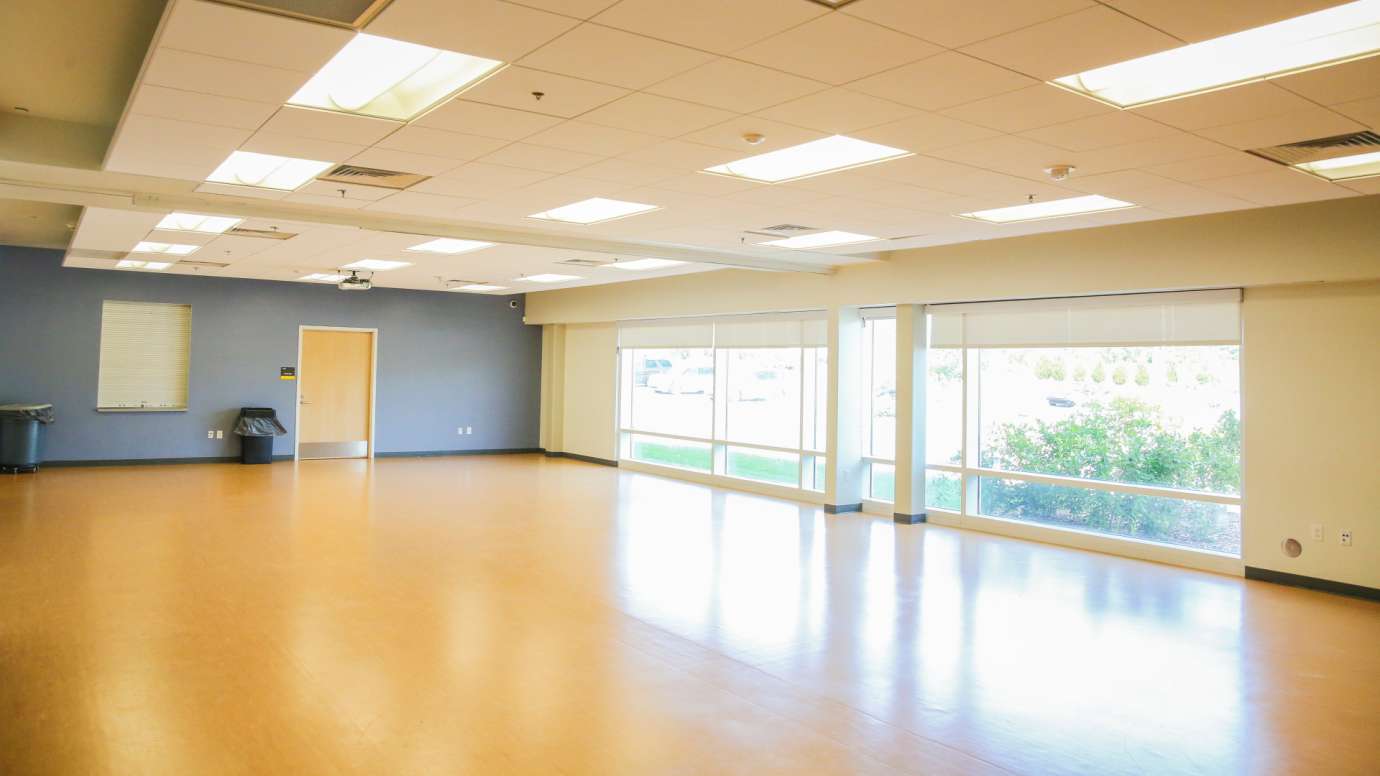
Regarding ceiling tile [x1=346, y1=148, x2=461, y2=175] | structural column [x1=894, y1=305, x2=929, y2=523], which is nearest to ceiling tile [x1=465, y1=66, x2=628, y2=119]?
ceiling tile [x1=346, y1=148, x2=461, y2=175]

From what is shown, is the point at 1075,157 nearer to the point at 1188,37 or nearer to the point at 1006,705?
the point at 1188,37

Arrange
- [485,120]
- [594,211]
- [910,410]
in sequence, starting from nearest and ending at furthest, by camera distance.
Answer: [485,120] < [594,211] < [910,410]

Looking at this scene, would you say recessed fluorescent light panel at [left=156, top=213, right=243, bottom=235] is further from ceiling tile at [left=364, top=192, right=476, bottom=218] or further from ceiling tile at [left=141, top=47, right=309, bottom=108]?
ceiling tile at [left=141, top=47, right=309, bottom=108]

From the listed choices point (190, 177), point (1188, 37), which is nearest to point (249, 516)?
point (190, 177)

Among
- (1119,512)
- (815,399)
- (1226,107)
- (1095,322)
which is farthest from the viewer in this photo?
(815,399)

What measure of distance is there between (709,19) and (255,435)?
495 inches

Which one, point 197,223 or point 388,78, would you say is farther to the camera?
point 197,223

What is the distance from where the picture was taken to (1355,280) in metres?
6.61

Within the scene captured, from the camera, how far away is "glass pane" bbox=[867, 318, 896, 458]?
10414 millimetres

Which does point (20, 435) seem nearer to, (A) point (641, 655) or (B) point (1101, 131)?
(A) point (641, 655)

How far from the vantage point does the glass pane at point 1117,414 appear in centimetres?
764

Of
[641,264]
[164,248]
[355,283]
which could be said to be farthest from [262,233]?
[641,264]

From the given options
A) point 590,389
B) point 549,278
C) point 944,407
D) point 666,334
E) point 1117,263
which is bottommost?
point 944,407

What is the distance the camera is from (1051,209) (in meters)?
6.71
